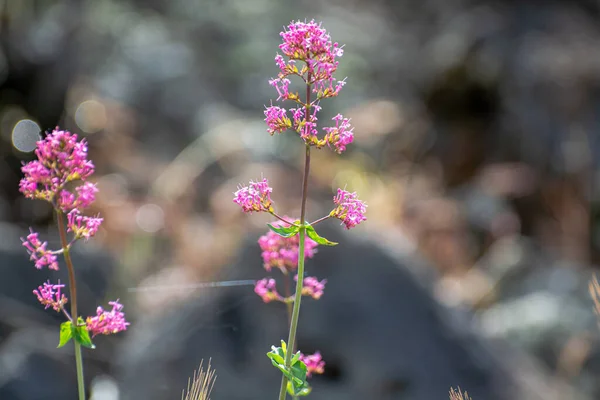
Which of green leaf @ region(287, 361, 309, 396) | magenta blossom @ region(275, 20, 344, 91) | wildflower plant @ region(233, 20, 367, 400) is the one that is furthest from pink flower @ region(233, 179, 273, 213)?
green leaf @ region(287, 361, 309, 396)

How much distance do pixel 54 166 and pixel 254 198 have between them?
0.47 m

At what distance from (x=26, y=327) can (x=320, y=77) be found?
4.38 meters

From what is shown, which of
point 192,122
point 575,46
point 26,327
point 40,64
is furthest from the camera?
point 192,122

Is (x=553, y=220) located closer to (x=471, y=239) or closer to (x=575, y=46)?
(x=471, y=239)

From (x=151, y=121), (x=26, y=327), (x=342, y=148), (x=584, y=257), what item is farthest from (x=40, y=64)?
(x=342, y=148)

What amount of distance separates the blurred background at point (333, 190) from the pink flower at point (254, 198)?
231 cm

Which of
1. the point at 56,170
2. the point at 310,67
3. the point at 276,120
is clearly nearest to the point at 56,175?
the point at 56,170

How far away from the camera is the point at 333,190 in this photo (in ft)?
29.9

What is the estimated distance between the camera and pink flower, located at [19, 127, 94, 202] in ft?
5.49

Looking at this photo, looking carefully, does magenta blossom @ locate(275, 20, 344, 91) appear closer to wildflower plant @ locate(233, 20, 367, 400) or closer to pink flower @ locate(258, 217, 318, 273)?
wildflower plant @ locate(233, 20, 367, 400)

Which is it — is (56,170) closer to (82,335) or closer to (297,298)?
(82,335)

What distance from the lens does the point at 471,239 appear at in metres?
10.8

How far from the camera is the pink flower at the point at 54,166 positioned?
167cm

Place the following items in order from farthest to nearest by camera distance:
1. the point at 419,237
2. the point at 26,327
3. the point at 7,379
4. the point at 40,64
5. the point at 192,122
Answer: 1. the point at 192,122
2. the point at 40,64
3. the point at 419,237
4. the point at 26,327
5. the point at 7,379
